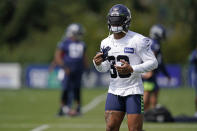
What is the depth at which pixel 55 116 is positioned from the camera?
17.5m

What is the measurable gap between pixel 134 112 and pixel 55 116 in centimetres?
840

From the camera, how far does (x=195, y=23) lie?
45875mm

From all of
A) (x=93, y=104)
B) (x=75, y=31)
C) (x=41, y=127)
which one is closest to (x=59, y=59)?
(x=75, y=31)

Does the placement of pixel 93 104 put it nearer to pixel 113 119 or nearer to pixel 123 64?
pixel 113 119

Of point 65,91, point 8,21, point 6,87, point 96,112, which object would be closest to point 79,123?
point 65,91

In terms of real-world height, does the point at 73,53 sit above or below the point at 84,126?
above

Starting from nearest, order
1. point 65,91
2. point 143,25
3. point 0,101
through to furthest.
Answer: point 65,91, point 0,101, point 143,25

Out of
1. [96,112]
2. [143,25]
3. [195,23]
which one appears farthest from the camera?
[143,25]

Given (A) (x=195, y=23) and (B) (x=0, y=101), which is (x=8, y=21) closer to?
(A) (x=195, y=23)

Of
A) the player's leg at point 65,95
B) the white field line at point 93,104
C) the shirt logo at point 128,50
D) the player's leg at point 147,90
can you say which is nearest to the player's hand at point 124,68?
the shirt logo at point 128,50

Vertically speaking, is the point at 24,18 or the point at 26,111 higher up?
the point at 24,18

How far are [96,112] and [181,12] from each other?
93.9 feet

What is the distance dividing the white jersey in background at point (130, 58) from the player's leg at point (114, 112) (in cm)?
11

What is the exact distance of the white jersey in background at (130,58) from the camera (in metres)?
9.36
